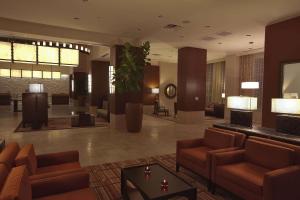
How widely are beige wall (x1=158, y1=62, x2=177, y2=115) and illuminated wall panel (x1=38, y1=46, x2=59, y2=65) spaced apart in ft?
26.1

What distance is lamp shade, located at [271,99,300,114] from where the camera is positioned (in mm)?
3334

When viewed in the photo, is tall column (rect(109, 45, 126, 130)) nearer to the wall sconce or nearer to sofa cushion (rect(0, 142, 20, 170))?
sofa cushion (rect(0, 142, 20, 170))

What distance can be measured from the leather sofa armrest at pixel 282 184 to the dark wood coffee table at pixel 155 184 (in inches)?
30.8

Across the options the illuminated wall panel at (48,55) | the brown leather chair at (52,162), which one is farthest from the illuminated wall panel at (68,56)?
the brown leather chair at (52,162)

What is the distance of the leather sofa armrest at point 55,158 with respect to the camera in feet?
9.33

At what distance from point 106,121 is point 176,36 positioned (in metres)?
4.91

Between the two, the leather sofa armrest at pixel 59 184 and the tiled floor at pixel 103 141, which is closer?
the leather sofa armrest at pixel 59 184

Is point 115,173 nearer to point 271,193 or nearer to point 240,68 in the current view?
point 271,193

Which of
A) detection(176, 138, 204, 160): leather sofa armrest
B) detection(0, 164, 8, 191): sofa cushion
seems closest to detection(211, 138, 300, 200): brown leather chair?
detection(176, 138, 204, 160): leather sofa armrest

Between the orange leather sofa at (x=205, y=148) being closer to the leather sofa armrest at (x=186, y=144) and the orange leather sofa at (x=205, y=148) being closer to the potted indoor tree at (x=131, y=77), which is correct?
the leather sofa armrest at (x=186, y=144)

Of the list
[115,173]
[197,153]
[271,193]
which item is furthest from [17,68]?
[271,193]

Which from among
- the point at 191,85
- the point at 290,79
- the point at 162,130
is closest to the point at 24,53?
the point at 162,130

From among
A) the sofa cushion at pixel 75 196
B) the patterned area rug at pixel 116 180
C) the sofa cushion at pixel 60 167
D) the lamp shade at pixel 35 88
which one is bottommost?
the patterned area rug at pixel 116 180

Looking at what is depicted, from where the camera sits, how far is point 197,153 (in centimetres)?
355
